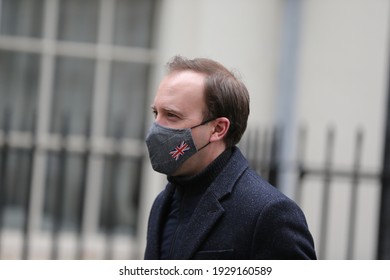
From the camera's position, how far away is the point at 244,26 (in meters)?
7.57

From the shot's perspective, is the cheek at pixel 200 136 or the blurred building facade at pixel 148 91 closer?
the cheek at pixel 200 136

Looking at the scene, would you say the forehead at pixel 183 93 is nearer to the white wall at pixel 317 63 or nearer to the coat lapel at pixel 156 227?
the coat lapel at pixel 156 227

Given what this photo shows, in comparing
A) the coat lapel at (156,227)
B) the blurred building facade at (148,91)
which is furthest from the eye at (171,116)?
the blurred building facade at (148,91)

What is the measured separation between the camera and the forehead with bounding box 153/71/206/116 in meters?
2.77

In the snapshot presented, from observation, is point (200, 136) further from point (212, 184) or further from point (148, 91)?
point (148, 91)

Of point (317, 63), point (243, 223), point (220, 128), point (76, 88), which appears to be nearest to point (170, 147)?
point (220, 128)

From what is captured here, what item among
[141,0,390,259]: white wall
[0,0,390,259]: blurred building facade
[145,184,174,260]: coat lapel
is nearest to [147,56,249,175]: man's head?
[145,184,174,260]: coat lapel

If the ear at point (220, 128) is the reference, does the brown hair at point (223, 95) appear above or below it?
above

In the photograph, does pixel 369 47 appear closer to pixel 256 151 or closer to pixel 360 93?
pixel 360 93

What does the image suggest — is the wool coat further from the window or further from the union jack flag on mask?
the window

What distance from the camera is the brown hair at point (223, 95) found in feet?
9.16

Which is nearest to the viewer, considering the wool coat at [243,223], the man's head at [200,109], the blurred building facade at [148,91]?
the wool coat at [243,223]

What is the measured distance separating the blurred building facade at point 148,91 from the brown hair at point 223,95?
172 inches
